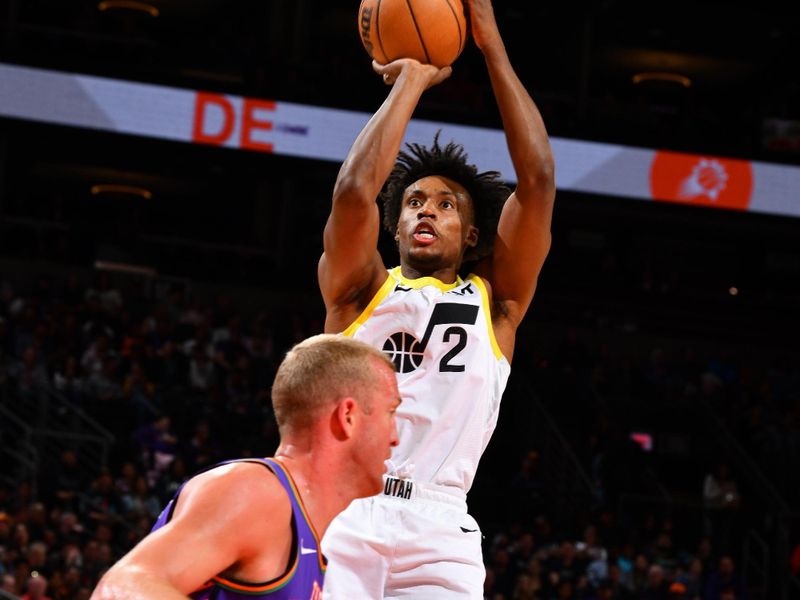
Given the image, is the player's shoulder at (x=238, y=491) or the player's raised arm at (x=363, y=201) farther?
the player's raised arm at (x=363, y=201)

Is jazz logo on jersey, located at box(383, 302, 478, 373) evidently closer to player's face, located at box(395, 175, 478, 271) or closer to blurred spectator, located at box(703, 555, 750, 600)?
player's face, located at box(395, 175, 478, 271)

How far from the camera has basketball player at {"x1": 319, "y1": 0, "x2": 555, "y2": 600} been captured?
4266mm

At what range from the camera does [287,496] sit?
2785 millimetres

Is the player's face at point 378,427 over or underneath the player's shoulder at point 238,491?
over

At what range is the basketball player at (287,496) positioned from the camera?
2525mm

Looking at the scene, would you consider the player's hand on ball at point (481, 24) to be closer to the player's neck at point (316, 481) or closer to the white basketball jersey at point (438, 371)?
the white basketball jersey at point (438, 371)

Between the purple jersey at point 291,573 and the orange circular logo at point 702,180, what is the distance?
56.1ft

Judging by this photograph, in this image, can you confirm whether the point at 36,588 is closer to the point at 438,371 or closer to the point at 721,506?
the point at 438,371

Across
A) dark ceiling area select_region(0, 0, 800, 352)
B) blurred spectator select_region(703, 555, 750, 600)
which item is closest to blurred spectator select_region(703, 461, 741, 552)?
blurred spectator select_region(703, 555, 750, 600)

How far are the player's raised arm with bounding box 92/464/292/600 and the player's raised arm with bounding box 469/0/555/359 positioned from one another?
2.10m

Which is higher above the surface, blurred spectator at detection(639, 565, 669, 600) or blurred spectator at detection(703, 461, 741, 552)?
blurred spectator at detection(703, 461, 741, 552)

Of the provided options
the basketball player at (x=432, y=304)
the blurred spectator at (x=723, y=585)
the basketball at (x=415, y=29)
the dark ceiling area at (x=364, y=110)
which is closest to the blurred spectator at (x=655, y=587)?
the blurred spectator at (x=723, y=585)

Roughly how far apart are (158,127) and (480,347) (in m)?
14.3

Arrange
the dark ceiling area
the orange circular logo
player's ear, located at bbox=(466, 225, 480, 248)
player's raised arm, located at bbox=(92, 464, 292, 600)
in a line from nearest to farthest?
player's raised arm, located at bbox=(92, 464, 292, 600)
player's ear, located at bbox=(466, 225, 480, 248)
the orange circular logo
the dark ceiling area
